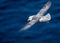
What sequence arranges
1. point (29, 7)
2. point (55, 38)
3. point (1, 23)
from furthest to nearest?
point (29, 7), point (1, 23), point (55, 38)

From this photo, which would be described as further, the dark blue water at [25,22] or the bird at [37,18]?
the bird at [37,18]

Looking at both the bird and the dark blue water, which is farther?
the bird

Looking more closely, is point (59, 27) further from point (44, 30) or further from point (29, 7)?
point (29, 7)

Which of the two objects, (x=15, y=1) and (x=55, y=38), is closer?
(x=55, y=38)

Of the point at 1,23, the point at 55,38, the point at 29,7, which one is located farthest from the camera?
the point at 29,7

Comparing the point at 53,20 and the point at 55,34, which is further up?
the point at 53,20

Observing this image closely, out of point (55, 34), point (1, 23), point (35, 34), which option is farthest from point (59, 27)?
point (1, 23)

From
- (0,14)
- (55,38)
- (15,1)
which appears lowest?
(55,38)
